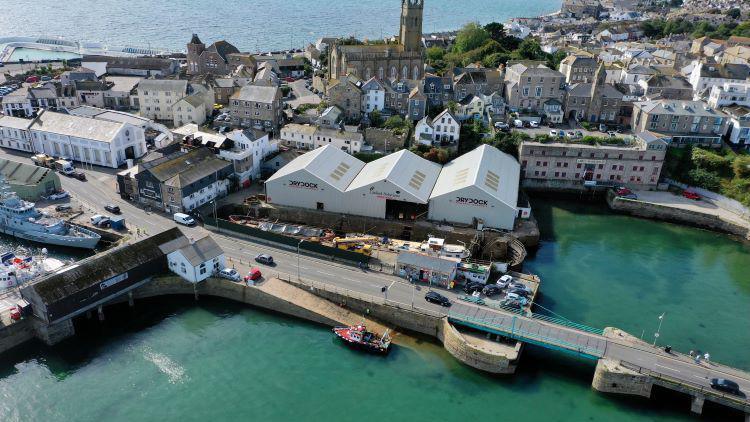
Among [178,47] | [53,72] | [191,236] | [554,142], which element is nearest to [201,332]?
[191,236]

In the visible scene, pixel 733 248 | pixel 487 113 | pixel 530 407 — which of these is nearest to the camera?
pixel 530 407

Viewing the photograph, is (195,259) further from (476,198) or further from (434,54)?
(434,54)

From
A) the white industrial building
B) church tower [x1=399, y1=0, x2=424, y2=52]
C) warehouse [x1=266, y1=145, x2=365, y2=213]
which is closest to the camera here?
the white industrial building

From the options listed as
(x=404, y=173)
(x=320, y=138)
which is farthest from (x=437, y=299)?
(x=320, y=138)

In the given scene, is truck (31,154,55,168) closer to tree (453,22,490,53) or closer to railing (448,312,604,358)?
railing (448,312,604,358)

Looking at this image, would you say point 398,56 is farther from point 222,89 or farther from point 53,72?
point 53,72

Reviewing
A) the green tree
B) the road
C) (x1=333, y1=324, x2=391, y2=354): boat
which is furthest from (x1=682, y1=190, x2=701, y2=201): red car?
the green tree
